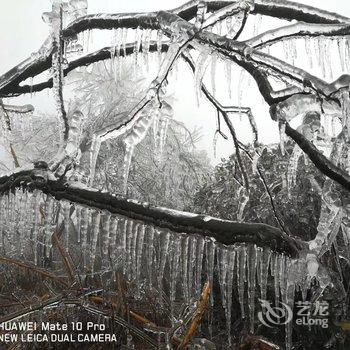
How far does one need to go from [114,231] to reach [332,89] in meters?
0.66

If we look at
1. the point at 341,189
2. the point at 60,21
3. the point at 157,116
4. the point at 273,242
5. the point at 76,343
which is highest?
the point at 60,21

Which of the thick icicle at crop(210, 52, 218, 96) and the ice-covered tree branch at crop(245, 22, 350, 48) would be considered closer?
the ice-covered tree branch at crop(245, 22, 350, 48)

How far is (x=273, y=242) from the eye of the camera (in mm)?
895

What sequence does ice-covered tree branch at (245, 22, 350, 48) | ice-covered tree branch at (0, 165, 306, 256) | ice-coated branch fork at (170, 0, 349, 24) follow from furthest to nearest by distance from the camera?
ice-coated branch fork at (170, 0, 349, 24) → ice-covered tree branch at (245, 22, 350, 48) → ice-covered tree branch at (0, 165, 306, 256)

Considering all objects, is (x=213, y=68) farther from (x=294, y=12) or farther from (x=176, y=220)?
(x=176, y=220)

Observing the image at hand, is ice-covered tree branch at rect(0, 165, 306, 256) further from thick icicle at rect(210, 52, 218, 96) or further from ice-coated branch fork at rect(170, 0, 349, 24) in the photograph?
ice-coated branch fork at rect(170, 0, 349, 24)

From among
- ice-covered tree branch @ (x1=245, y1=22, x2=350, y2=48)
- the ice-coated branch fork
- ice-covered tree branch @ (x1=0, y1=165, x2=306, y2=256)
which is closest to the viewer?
ice-covered tree branch @ (x1=0, y1=165, x2=306, y2=256)

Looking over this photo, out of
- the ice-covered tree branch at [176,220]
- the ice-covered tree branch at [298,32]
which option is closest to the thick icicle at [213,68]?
the ice-covered tree branch at [298,32]

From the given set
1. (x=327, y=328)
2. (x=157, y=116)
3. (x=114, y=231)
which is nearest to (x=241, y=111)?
(x=157, y=116)

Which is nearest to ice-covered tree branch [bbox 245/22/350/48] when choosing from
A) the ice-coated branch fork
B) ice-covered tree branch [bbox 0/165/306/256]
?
the ice-coated branch fork

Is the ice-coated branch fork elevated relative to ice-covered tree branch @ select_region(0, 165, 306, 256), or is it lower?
elevated

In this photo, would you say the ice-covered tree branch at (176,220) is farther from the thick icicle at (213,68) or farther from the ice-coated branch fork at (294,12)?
the ice-coated branch fork at (294,12)

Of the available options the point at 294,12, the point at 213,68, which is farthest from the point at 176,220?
the point at 294,12

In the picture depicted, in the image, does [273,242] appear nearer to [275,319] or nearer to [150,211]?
[150,211]
